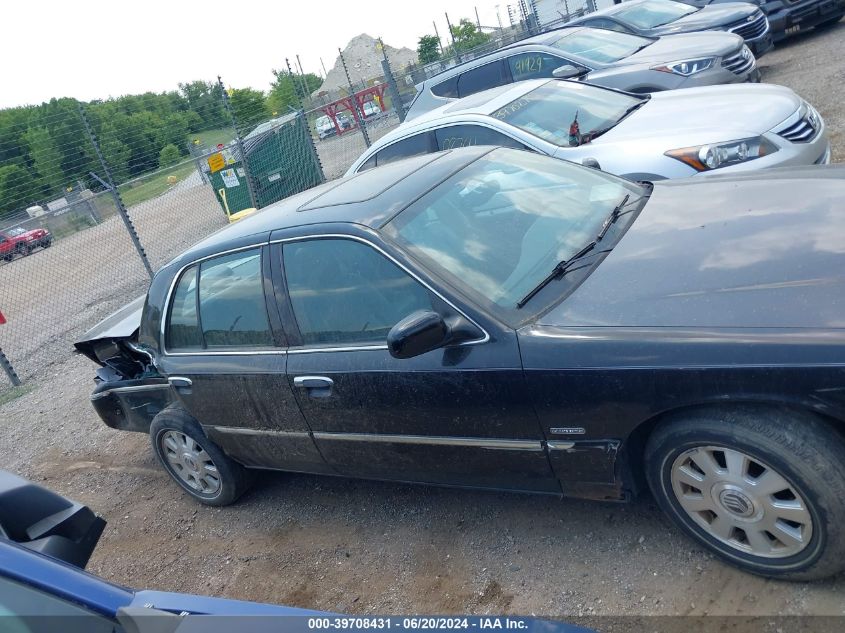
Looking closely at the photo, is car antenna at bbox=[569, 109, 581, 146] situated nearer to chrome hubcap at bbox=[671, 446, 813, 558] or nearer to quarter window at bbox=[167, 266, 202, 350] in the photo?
quarter window at bbox=[167, 266, 202, 350]

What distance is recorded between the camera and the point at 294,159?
14125mm

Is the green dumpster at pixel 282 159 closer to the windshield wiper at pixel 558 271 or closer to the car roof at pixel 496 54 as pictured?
the car roof at pixel 496 54

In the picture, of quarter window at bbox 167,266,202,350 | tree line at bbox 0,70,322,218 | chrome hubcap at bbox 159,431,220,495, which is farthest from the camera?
tree line at bbox 0,70,322,218

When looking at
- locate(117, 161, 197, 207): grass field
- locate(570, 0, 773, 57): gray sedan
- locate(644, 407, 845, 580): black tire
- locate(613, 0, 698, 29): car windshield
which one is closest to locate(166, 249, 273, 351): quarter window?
locate(644, 407, 845, 580): black tire

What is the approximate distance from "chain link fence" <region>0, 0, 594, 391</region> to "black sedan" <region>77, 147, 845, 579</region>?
620 cm

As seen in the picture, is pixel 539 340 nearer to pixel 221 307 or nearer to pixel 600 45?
pixel 221 307

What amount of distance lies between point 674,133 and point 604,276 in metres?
3.04

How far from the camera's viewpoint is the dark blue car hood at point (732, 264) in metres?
2.45

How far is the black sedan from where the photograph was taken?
2412 millimetres

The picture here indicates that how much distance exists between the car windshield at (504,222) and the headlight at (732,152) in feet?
5.12

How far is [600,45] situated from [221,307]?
318 inches

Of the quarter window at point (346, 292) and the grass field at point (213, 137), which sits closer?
the quarter window at point (346, 292)

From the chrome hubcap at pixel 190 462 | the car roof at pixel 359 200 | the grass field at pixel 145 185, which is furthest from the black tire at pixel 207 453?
the grass field at pixel 145 185

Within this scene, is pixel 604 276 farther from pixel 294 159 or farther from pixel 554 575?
pixel 294 159
